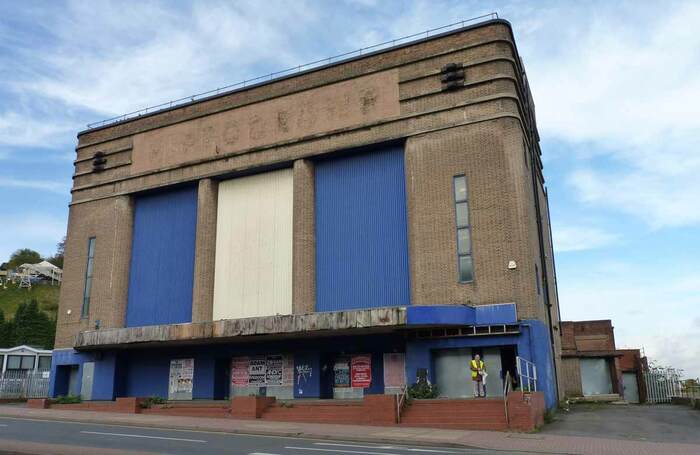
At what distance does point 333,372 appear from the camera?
96.0 feet

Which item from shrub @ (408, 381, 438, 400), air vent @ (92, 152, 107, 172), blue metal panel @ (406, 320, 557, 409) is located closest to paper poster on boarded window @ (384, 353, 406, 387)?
blue metal panel @ (406, 320, 557, 409)

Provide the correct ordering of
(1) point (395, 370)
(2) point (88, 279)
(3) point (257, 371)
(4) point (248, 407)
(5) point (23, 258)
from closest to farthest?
(4) point (248, 407)
(1) point (395, 370)
(3) point (257, 371)
(2) point (88, 279)
(5) point (23, 258)

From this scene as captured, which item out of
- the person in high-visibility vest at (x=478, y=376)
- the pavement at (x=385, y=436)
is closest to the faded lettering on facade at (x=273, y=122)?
the person in high-visibility vest at (x=478, y=376)

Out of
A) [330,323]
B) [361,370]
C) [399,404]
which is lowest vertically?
Result: [399,404]

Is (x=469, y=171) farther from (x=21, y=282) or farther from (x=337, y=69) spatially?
(x=21, y=282)

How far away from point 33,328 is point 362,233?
70.1 metres

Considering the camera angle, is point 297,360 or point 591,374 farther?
point 591,374

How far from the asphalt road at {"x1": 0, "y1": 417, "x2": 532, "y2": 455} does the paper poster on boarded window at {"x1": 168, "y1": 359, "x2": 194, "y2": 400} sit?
39.7ft

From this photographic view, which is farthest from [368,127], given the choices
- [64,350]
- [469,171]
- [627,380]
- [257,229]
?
[627,380]

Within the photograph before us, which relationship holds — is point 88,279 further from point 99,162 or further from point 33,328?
point 33,328

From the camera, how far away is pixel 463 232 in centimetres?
2658

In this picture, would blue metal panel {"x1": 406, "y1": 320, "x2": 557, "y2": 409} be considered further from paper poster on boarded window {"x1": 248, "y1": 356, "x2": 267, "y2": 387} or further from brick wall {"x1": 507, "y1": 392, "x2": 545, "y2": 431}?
paper poster on boarded window {"x1": 248, "y1": 356, "x2": 267, "y2": 387}

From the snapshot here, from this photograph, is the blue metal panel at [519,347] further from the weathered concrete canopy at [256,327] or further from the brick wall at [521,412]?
the brick wall at [521,412]

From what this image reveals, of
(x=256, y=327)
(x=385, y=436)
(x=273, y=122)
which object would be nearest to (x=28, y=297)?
(x=273, y=122)
